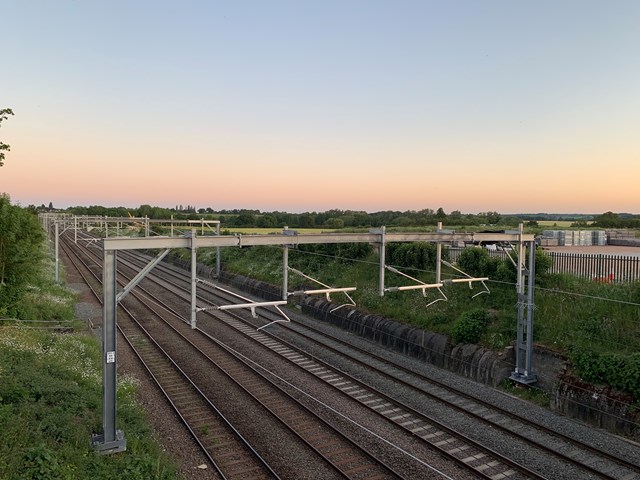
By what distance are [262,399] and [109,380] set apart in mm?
5670

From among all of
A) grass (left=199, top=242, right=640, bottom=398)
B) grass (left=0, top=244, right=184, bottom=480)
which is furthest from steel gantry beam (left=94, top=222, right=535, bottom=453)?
grass (left=199, top=242, right=640, bottom=398)

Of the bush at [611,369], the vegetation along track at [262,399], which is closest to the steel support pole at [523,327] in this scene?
the bush at [611,369]

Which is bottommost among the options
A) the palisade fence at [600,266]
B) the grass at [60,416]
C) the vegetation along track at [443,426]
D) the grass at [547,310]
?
the vegetation along track at [443,426]

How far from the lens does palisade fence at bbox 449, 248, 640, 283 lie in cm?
1900

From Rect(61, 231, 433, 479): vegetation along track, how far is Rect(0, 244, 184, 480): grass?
189 centimetres

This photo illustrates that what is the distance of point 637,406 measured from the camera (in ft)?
42.7

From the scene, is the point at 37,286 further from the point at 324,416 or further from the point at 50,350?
the point at 324,416

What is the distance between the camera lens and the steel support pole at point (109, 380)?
10.5 metres

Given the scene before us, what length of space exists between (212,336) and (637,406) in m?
17.2

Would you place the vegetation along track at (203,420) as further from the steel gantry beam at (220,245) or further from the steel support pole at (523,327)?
the steel support pole at (523,327)

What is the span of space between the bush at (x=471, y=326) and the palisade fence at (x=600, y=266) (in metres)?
4.37

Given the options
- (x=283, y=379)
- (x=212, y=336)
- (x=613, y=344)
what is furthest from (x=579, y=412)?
(x=212, y=336)

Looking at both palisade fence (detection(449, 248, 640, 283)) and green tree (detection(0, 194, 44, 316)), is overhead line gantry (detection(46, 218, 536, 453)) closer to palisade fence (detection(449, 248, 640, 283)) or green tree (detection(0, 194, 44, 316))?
palisade fence (detection(449, 248, 640, 283))

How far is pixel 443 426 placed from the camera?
1340 cm
